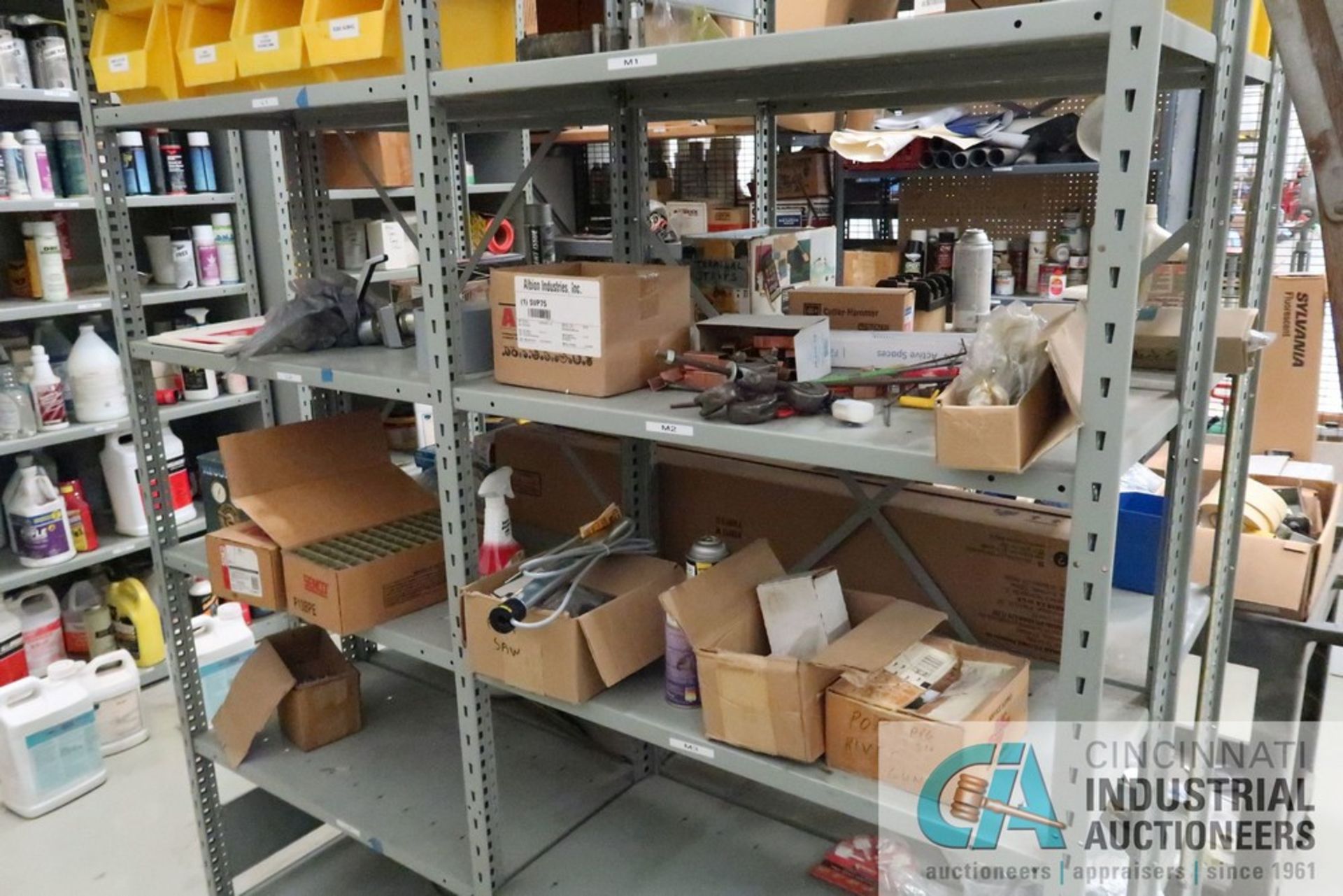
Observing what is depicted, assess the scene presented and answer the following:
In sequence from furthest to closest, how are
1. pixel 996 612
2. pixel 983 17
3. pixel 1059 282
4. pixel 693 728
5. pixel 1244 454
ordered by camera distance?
pixel 1059 282, pixel 1244 454, pixel 996 612, pixel 693 728, pixel 983 17

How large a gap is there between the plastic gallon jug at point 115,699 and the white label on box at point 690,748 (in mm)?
2119

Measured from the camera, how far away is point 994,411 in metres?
0.87

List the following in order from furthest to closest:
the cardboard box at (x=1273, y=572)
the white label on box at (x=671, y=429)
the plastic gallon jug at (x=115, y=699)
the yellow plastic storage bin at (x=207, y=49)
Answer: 1. the plastic gallon jug at (x=115, y=699)
2. the cardboard box at (x=1273, y=572)
3. the yellow plastic storage bin at (x=207, y=49)
4. the white label on box at (x=671, y=429)

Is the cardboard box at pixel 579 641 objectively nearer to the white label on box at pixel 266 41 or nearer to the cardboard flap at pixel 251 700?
the cardboard flap at pixel 251 700

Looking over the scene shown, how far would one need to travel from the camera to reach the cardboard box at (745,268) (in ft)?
5.60

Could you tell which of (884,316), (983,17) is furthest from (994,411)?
(884,316)

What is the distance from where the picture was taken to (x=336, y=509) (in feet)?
5.69

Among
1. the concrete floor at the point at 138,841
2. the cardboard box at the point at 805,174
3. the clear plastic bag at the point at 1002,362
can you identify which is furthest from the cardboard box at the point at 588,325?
the cardboard box at the point at 805,174

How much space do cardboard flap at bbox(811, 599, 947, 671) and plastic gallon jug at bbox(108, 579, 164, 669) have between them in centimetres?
259

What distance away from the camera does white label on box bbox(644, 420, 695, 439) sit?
1124 millimetres

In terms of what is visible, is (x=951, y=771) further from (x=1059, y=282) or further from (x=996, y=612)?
(x=1059, y=282)

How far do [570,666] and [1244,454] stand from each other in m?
1.04

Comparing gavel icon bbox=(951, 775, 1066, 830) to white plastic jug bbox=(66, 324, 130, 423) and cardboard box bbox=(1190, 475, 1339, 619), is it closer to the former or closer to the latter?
cardboard box bbox=(1190, 475, 1339, 619)

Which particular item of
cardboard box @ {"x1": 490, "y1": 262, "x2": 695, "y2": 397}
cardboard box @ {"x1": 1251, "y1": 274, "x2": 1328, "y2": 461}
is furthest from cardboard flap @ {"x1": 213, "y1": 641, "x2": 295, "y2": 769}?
cardboard box @ {"x1": 1251, "y1": 274, "x2": 1328, "y2": 461}
